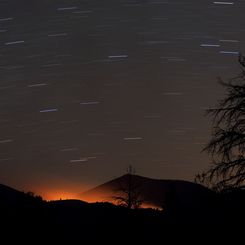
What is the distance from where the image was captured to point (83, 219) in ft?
266

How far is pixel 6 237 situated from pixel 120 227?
45.6ft

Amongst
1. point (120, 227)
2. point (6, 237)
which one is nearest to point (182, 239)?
point (6, 237)

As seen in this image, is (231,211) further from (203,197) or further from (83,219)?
(83,219)

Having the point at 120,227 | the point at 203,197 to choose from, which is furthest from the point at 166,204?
the point at 203,197

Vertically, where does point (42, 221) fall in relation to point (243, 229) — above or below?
below

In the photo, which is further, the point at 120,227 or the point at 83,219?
the point at 83,219

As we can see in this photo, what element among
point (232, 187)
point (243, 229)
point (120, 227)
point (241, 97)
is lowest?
point (120, 227)

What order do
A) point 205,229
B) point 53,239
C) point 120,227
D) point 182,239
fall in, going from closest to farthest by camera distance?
point 205,229 < point 182,239 < point 53,239 < point 120,227

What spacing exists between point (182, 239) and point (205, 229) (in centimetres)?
214

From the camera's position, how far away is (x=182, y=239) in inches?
567

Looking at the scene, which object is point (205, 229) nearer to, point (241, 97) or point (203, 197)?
point (203, 197)

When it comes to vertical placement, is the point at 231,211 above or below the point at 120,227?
above

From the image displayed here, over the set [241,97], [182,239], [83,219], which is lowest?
[83,219]

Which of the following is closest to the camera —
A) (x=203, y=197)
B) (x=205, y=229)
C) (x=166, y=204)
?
(x=203, y=197)
